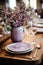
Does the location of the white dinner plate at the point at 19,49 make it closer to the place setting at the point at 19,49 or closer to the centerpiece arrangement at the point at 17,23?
the place setting at the point at 19,49

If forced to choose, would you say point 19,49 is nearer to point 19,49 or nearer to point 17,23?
point 19,49

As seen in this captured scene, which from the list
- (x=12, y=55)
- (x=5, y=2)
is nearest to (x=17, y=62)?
(x=12, y=55)

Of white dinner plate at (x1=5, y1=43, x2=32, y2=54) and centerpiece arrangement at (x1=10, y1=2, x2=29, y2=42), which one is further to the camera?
centerpiece arrangement at (x1=10, y1=2, x2=29, y2=42)

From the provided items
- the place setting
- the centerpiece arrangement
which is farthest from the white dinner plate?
the centerpiece arrangement

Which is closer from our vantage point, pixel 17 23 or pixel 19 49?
pixel 19 49

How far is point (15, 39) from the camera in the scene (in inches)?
62.1

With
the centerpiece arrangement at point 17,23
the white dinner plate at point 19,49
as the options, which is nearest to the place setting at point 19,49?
the white dinner plate at point 19,49

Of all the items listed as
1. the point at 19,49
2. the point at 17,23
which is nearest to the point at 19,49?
the point at 19,49

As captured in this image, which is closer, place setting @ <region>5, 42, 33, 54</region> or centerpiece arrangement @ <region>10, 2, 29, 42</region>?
place setting @ <region>5, 42, 33, 54</region>

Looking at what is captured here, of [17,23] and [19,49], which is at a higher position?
[17,23]

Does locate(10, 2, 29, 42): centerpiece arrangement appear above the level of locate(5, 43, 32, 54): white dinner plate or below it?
above

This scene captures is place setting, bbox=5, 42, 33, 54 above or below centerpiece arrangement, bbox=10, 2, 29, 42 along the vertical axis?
below

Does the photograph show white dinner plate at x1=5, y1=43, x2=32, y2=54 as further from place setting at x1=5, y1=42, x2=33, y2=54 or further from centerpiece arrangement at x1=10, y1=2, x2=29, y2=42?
centerpiece arrangement at x1=10, y1=2, x2=29, y2=42

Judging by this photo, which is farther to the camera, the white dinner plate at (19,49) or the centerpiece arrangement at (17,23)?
the centerpiece arrangement at (17,23)
